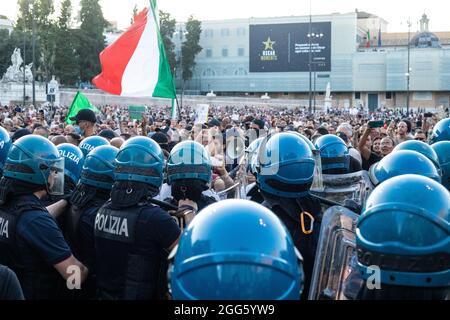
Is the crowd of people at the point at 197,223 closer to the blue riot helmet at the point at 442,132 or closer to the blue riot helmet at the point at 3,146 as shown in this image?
the blue riot helmet at the point at 3,146

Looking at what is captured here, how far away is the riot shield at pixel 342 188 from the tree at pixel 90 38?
65461mm

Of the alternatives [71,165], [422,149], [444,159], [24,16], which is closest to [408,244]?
[422,149]

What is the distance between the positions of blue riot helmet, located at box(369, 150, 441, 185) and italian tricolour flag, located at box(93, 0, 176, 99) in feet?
25.2

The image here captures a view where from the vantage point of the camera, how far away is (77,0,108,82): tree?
67.1m

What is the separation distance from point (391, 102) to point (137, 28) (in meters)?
66.8

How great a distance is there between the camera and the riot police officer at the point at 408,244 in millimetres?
2080

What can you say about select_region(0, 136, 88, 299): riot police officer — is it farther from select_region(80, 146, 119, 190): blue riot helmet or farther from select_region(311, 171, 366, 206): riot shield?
select_region(311, 171, 366, 206): riot shield

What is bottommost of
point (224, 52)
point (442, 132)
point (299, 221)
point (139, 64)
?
point (299, 221)

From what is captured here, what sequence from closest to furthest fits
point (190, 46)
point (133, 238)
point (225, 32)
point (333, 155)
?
point (133, 238) → point (333, 155) → point (190, 46) → point (225, 32)

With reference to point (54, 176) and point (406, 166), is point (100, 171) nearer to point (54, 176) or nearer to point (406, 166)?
point (54, 176)

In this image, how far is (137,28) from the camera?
1186cm

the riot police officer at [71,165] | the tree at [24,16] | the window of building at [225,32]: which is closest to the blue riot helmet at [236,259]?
the riot police officer at [71,165]

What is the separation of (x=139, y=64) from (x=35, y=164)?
26.3ft

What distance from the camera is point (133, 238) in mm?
3062
